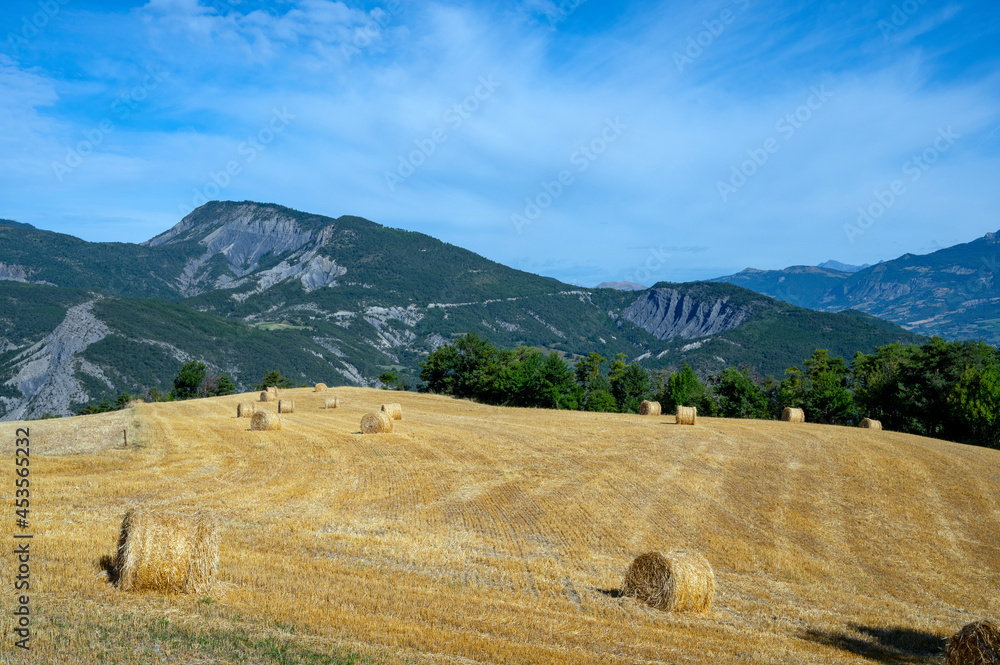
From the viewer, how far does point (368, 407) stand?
4678 centimetres

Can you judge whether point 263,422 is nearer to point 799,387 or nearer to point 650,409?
point 650,409

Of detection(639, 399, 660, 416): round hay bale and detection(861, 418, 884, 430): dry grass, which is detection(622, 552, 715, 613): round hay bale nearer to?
detection(639, 399, 660, 416): round hay bale

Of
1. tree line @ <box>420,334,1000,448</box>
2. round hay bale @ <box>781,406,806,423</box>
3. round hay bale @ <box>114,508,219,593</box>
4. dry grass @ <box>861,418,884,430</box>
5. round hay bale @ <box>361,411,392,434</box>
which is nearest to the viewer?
round hay bale @ <box>114,508,219,593</box>

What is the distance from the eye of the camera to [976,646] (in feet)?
27.4

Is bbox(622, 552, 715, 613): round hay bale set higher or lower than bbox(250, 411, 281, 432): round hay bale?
lower

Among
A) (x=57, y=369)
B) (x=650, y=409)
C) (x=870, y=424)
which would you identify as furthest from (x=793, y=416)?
(x=57, y=369)

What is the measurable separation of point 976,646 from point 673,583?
4.29 metres

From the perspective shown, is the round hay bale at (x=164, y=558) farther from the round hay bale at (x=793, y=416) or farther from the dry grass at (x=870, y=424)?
the dry grass at (x=870, y=424)

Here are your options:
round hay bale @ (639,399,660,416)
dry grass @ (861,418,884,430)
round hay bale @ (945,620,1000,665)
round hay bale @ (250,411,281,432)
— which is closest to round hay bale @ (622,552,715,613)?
round hay bale @ (945,620,1000,665)

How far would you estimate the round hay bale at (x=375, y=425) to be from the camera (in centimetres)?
2988

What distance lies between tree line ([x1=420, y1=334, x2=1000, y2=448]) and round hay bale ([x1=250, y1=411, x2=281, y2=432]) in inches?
1690

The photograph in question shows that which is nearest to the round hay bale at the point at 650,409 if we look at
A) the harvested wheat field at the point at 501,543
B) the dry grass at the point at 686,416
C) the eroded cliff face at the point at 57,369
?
the dry grass at the point at 686,416

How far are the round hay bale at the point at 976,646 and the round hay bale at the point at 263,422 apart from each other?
26643 mm

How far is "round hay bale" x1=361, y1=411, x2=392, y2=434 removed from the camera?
29875 millimetres
